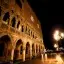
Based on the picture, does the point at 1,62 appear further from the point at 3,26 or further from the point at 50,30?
the point at 50,30

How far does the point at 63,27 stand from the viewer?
1754 inches

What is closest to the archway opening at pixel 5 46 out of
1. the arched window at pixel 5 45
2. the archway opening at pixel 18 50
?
the arched window at pixel 5 45

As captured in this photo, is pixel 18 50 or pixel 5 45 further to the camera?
pixel 18 50

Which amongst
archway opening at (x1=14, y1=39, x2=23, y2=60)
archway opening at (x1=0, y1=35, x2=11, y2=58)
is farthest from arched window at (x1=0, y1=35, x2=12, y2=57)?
archway opening at (x1=14, y1=39, x2=23, y2=60)

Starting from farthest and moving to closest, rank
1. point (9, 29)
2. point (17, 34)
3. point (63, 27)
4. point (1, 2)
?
point (63, 27), point (17, 34), point (9, 29), point (1, 2)

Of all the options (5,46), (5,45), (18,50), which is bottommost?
(18,50)

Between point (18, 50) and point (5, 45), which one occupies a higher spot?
point (5, 45)

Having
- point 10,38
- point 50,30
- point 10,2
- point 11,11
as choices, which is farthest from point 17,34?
point 50,30

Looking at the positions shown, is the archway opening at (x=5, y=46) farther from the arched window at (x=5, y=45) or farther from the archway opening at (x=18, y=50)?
the archway opening at (x=18, y=50)

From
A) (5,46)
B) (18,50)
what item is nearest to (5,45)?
(5,46)

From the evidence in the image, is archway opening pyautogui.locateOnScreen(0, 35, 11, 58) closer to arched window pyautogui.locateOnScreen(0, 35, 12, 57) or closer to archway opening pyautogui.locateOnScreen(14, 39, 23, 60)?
arched window pyautogui.locateOnScreen(0, 35, 12, 57)

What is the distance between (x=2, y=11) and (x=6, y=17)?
3.35 meters

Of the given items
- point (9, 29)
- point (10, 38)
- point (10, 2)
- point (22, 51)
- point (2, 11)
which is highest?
point (10, 2)

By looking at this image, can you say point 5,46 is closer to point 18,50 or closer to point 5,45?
point 5,45
